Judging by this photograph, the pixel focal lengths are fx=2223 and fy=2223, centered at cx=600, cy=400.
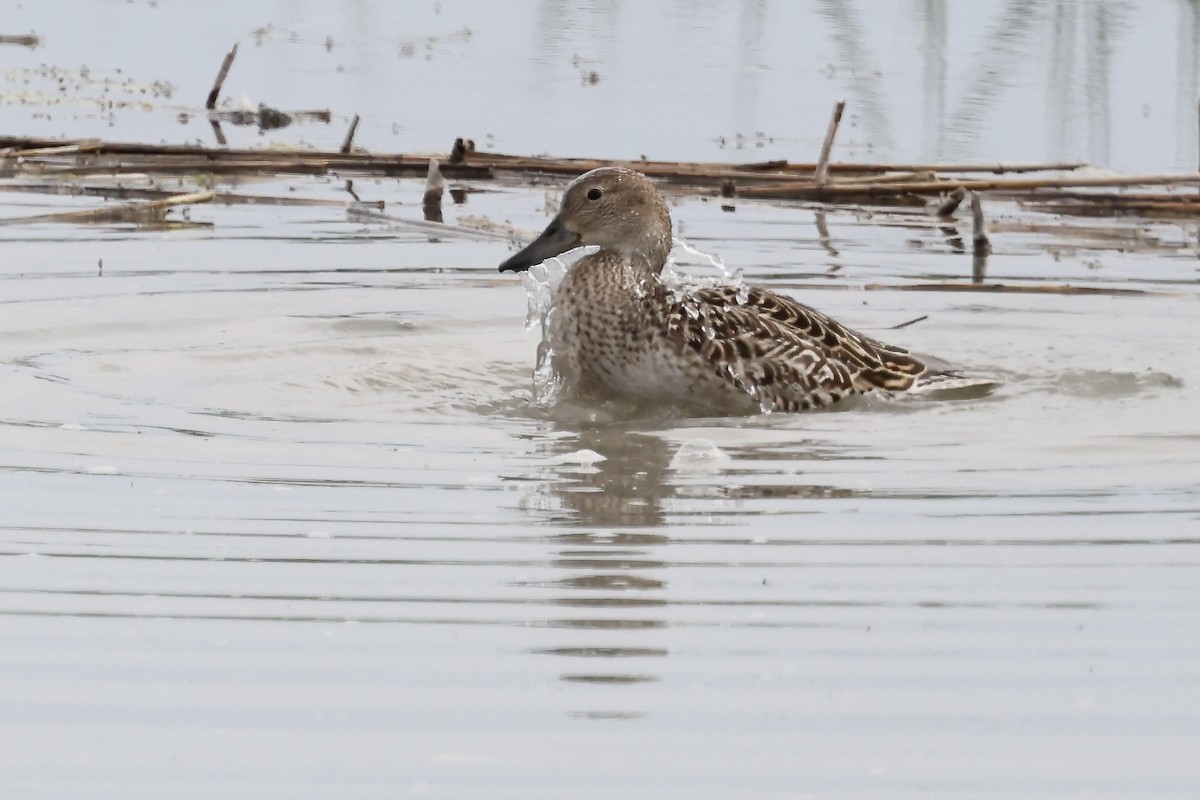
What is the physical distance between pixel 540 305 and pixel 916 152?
661 cm

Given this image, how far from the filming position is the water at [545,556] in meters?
4.21

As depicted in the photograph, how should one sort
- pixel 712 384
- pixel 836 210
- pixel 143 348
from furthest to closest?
1. pixel 836 210
2. pixel 143 348
3. pixel 712 384

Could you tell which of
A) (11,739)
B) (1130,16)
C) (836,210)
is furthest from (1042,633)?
(1130,16)

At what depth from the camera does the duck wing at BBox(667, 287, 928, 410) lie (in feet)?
27.3

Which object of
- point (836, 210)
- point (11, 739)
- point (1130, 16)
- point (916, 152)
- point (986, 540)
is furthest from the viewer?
point (1130, 16)

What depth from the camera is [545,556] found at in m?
5.68

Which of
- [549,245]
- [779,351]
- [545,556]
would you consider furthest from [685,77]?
[545,556]

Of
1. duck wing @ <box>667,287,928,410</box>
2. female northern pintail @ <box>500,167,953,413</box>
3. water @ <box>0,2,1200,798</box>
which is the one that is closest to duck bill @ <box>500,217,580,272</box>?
female northern pintail @ <box>500,167,953,413</box>

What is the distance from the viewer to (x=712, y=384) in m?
8.27

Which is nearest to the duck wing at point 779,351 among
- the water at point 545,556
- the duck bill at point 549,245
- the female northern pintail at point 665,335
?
the female northern pintail at point 665,335

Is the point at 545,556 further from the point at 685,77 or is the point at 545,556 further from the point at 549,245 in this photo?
the point at 685,77

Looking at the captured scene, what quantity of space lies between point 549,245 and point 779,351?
1.13 metres

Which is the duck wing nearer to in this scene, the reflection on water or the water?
the water

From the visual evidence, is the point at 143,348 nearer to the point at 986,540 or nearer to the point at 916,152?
the point at 986,540
